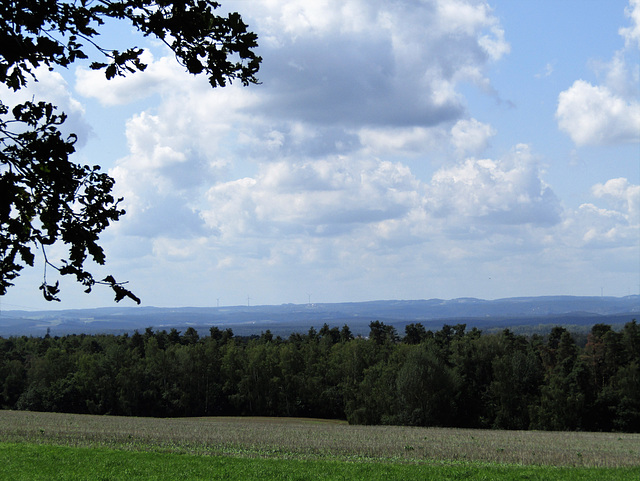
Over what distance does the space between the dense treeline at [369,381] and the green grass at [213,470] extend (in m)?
56.5

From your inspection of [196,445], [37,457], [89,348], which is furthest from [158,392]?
[37,457]

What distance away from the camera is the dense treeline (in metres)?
→ 76.2

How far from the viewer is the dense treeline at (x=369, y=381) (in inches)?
3000

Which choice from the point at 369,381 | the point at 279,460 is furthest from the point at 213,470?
the point at 369,381

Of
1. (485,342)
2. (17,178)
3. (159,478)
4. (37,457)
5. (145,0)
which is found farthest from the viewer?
(485,342)

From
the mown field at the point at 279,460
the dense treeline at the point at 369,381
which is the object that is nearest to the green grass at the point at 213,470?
the mown field at the point at 279,460

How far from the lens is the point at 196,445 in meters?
35.9

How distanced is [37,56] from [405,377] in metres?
77.3

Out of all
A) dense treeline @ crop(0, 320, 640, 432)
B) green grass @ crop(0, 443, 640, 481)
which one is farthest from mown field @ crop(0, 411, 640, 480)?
dense treeline @ crop(0, 320, 640, 432)

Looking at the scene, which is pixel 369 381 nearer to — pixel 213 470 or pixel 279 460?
pixel 279 460

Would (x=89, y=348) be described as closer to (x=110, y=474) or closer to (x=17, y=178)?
(x=110, y=474)

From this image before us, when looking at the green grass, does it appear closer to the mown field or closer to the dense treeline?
the mown field

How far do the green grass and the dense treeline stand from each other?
56530 millimetres

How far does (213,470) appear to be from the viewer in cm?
2139
